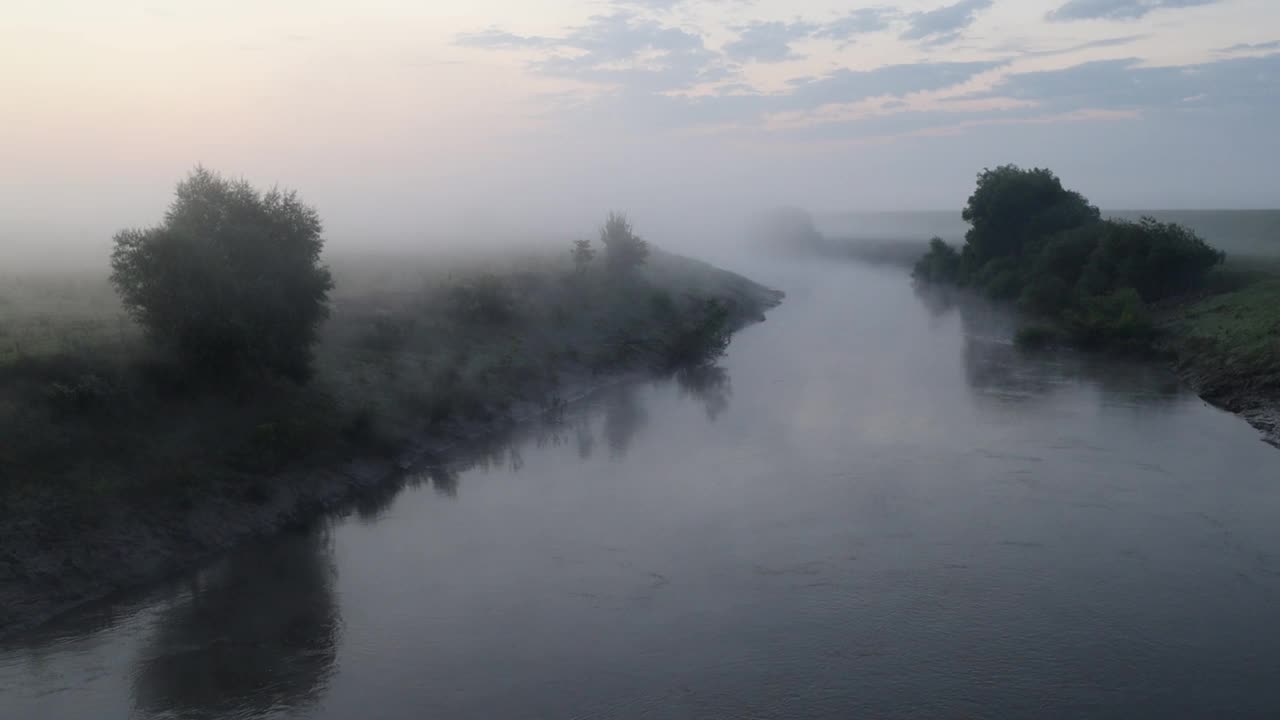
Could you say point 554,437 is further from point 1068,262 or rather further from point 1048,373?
point 1068,262

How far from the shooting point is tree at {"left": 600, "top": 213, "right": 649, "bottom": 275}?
6775cm

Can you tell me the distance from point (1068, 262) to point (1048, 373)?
2629 cm

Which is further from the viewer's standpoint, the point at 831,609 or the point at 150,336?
the point at 150,336

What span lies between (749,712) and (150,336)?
69.8 feet

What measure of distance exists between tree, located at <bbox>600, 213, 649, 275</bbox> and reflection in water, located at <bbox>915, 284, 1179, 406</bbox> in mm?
23353

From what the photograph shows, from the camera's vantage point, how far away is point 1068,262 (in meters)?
67.8

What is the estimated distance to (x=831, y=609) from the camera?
19.3 meters

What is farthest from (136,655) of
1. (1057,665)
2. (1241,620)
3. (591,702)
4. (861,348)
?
(861,348)

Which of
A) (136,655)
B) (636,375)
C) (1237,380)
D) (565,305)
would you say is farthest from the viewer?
(565,305)

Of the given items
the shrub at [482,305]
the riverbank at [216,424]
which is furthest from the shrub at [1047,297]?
the shrub at [482,305]

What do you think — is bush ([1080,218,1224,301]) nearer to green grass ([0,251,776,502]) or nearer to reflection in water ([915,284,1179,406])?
reflection in water ([915,284,1179,406])

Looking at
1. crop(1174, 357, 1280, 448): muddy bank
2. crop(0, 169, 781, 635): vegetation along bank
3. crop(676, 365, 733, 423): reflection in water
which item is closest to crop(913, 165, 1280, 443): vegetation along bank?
crop(1174, 357, 1280, 448): muddy bank

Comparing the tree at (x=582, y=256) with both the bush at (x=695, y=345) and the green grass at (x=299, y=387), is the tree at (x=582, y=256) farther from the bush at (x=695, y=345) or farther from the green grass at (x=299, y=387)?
the bush at (x=695, y=345)

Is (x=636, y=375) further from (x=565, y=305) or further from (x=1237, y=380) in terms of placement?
(x=1237, y=380)
